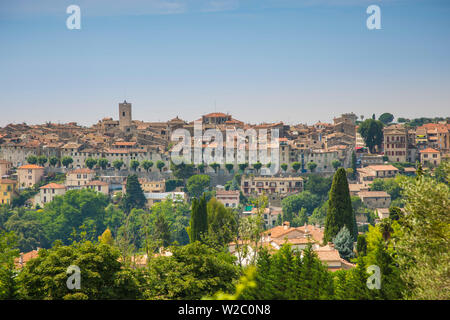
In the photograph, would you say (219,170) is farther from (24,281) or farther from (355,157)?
(24,281)

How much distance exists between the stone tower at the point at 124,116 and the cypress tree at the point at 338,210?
4531 cm

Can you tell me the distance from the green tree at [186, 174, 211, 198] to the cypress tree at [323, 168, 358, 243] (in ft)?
90.0

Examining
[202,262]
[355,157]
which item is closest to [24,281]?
[202,262]

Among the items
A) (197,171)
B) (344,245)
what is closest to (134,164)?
(197,171)

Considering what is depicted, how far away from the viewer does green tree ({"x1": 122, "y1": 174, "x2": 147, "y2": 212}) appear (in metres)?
48.3

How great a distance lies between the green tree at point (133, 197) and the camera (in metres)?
48.3

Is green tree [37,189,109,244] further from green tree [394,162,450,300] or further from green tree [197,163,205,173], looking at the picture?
green tree [394,162,450,300]

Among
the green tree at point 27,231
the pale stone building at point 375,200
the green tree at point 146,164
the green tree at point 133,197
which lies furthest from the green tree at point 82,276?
the green tree at point 146,164

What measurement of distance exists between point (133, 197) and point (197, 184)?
18.4 ft

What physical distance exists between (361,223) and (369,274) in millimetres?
33250

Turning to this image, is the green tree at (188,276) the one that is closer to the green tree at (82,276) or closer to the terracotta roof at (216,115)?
the green tree at (82,276)

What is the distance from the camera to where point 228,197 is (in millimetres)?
48375

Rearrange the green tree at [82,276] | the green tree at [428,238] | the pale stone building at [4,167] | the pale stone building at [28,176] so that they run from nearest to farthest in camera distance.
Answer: the green tree at [428,238]
the green tree at [82,276]
the pale stone building at [28,176]
the pale stone building at [4,167]
